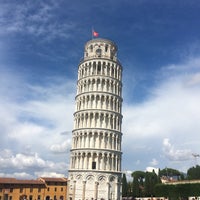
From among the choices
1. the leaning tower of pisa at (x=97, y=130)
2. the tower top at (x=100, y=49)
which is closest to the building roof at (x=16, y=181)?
the leaning tower of pisa at (x=97, y=130)

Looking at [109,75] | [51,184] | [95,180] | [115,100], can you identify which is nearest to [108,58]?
[109,75]

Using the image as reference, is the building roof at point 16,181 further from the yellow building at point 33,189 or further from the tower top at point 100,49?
the tower top at point 100,49

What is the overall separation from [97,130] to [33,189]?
3037 cm

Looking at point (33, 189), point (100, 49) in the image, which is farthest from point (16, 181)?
point (100, 49)

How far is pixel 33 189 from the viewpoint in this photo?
3009 inches

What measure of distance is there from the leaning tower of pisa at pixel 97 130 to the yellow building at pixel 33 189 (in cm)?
2034

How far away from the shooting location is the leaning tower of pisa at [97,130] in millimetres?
57188

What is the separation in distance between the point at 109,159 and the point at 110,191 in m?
6.32

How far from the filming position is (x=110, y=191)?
188ft

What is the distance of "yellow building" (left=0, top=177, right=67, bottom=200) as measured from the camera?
2842 inches

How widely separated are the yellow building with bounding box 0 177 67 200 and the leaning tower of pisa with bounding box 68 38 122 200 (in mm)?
20336

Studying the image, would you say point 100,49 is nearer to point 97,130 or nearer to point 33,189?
point 97,130

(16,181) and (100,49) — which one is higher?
(100,49)

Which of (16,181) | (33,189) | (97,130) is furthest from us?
(33,189)
